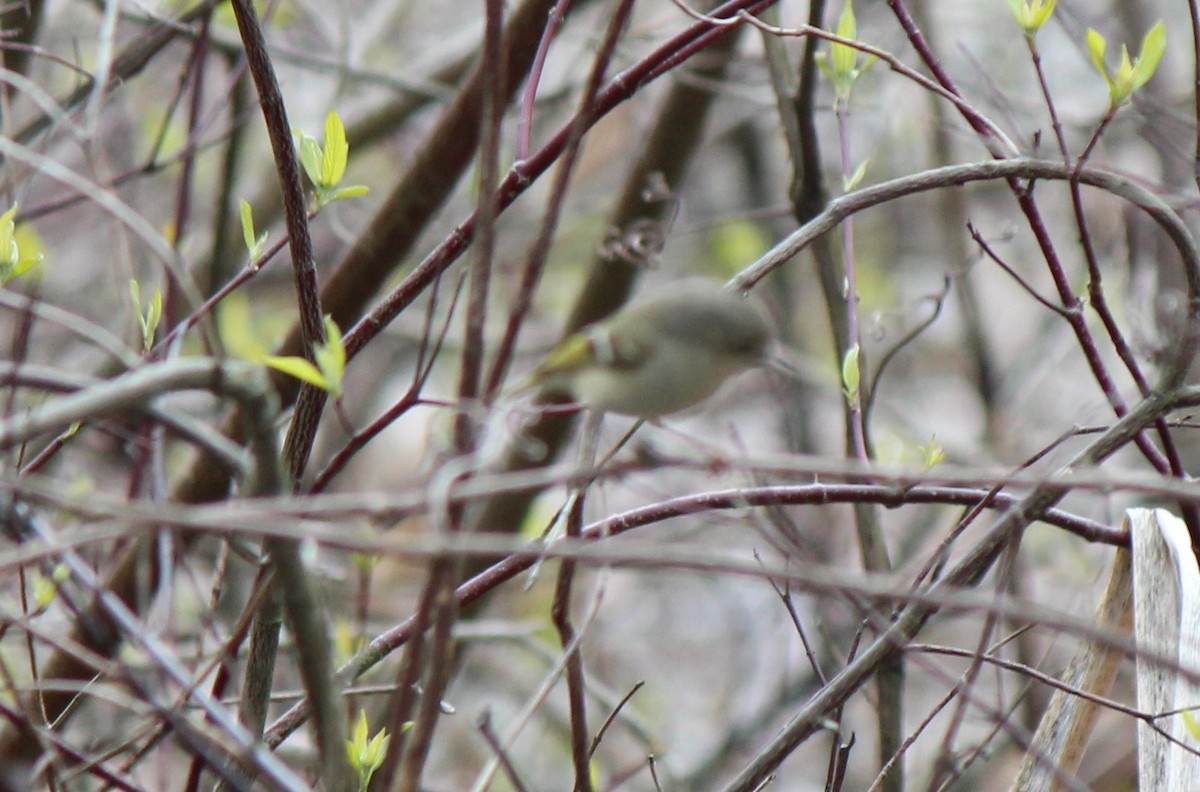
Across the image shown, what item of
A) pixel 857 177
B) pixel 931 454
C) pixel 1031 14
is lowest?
pixel 931 454

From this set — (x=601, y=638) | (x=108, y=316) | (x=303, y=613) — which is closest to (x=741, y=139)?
(x=601, y=638)

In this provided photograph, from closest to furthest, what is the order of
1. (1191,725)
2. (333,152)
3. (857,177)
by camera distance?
(1191,725) → (333,152) → (857,177)

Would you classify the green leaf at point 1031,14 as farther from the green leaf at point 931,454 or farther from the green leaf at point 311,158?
the green leaf at point 311,158

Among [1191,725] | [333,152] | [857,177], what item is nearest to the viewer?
[1191,725]

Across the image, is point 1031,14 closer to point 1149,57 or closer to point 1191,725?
point 1149,57

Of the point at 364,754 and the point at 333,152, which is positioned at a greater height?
the point at 333,152

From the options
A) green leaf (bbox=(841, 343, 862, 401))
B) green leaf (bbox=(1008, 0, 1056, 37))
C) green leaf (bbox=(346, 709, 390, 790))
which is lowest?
green leaf (bbox=(346, 709, 390, 790))

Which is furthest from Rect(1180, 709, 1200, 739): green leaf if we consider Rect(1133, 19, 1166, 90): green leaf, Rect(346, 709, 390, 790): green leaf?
Rect(346, 709, 390, 790): green leaf

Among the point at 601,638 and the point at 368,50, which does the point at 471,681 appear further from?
the point at 368,50

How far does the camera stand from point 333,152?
3.85 feet

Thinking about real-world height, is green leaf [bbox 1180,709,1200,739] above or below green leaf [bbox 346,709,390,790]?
above

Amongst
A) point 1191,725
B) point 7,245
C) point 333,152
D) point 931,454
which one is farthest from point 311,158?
point 1191,725

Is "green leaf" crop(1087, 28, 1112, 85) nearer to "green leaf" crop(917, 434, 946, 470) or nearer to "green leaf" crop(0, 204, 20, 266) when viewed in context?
"green leaf" crop(917, 434, 946, 470)

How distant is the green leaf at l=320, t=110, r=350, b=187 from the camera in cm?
116
